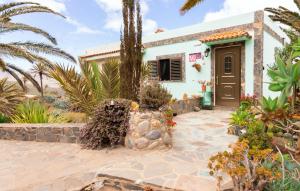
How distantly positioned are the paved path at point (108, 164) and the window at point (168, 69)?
17.1ft

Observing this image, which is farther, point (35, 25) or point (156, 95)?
point (35, 25)

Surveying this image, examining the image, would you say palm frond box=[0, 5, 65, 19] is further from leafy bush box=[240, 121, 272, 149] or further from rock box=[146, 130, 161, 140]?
leafy bush box=[240, 121, 272, 149]

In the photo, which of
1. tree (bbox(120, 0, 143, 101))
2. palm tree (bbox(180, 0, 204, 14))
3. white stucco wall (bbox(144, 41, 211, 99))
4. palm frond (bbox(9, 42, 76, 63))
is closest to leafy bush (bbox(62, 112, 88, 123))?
tree (bbox(120, 0, 143, 101))

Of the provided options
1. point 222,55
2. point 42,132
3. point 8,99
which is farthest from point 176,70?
point 8,99

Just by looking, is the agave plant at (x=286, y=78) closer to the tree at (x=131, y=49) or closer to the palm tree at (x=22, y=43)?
the tree at (x=131, y=49)

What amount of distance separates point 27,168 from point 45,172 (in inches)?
19.3

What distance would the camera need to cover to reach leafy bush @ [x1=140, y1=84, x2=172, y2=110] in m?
4.82

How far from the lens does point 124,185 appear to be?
122 inches

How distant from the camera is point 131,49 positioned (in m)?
5.23

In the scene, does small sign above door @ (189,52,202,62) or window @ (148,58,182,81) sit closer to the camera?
small sign above door @ (189,52,202,62)

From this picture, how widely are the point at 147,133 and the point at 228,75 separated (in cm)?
559

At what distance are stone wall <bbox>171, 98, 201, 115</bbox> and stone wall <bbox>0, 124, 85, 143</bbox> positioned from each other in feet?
12.5

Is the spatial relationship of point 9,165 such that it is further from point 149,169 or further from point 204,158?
point 204,158

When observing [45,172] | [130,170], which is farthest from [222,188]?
[45,172]
